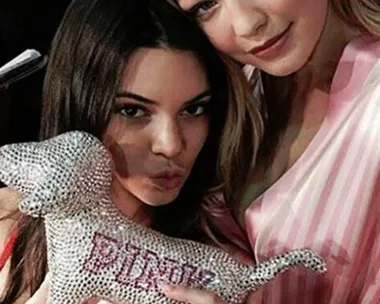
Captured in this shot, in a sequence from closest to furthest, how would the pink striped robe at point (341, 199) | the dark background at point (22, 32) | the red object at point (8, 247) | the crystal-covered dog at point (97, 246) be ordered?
the crystal-covered dog at point (97, 246) < the pink striped robe at point (341, 199) < the red object at point (8, 247) < the dark background at point (22, 32)

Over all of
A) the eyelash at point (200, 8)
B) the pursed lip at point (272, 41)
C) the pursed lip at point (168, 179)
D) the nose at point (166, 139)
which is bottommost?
the pursed lip at point (168, 179)

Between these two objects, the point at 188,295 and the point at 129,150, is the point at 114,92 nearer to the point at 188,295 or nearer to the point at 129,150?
the point at 129,150

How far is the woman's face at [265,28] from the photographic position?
730mm

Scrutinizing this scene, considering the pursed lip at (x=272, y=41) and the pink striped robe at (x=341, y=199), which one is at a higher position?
the pursed lip at (x=272, y=41)

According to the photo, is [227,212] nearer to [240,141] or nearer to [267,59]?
[240,141]

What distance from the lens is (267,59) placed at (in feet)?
2.49

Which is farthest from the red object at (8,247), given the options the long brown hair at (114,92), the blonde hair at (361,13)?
the blonde hair at (361,13)

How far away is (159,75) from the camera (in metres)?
0.73

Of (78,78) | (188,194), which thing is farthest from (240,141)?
(78,78)

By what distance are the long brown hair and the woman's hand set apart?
0.14 meters

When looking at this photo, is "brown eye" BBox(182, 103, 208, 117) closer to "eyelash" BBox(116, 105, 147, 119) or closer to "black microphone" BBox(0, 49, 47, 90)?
"eyelash" BBox(116, 105, 147, 119)

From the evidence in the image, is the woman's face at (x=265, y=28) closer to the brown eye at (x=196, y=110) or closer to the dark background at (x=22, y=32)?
the brown eye at (x=196, y=110)

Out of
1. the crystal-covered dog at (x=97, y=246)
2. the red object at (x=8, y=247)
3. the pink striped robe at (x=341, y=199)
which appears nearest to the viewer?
the crystal-covered dog at (x=97, y=246)

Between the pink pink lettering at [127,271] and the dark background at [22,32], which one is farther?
the dark background at [22,32]
